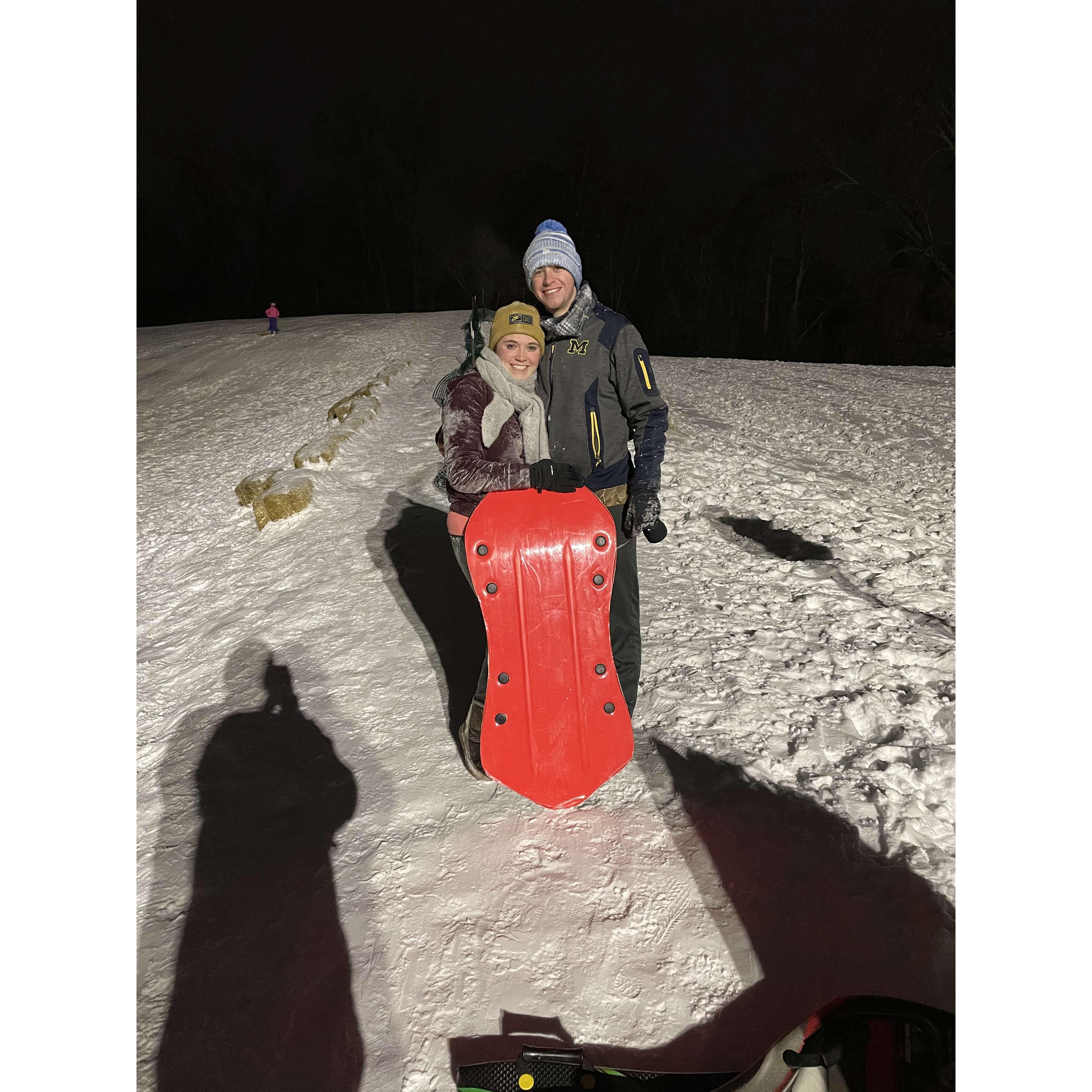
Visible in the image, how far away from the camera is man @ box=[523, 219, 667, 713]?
6.73 feet

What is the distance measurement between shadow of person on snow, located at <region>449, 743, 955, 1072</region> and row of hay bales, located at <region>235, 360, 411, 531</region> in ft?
12.2

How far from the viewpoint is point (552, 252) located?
1991mm

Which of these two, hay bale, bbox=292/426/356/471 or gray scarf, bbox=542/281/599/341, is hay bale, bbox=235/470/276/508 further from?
gray scarf, bbox=542/281/599/341

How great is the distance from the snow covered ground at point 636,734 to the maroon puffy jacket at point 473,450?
1109mm

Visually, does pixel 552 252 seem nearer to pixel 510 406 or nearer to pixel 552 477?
pixel 510 406

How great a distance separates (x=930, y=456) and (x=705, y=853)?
5.35 m

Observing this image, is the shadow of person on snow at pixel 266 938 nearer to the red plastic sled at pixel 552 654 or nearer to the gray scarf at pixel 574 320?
the red plastic sled at pixel 552 654

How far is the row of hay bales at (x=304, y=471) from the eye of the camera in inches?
192

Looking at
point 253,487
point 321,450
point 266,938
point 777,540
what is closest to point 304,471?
point 321,450

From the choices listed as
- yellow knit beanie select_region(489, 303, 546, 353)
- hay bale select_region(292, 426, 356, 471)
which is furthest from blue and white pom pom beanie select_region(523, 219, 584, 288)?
hay bale select_region(292, 426, 356, 471)

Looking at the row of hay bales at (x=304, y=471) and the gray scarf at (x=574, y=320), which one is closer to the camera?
the gray scarf at (x=574, y=320)

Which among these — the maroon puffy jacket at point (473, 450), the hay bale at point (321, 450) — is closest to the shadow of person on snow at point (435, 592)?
the maroon puffy jacket at point (473, 450)

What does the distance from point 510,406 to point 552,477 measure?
0.29 meters

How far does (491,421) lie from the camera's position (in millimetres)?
2049
